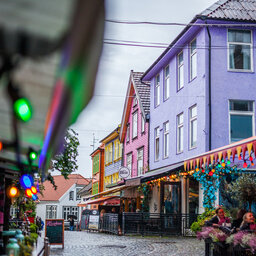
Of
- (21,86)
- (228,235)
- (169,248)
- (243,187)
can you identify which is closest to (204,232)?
(228,235)

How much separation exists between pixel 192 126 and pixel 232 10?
5429 millimetres

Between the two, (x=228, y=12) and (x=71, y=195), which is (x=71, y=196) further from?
(x=228, y=12)

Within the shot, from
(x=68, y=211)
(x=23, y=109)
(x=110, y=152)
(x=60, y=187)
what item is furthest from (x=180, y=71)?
(x=60, y=187)

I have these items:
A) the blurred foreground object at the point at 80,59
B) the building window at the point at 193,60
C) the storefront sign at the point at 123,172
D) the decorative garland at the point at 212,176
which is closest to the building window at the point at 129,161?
the storefront sign at the point at 123,172

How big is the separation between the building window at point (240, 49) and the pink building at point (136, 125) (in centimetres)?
967

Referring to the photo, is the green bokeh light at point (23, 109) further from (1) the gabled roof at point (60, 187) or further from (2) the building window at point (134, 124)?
(1) the gabled roof at point (60, 187)

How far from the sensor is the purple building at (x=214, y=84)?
67.0ft

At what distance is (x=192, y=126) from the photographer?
22.3 meters

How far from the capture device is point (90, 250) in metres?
15.9

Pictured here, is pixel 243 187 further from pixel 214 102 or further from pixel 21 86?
pixel 21 86

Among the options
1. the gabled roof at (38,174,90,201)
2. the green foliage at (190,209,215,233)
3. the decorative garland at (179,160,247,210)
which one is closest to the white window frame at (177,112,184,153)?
the decorative garland at (179,160,247,210)

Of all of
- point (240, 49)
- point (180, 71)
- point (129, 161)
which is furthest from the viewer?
point (129, 161)

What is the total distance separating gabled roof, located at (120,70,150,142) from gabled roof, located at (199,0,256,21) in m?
9.83

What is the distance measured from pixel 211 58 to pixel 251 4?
4258 mm
